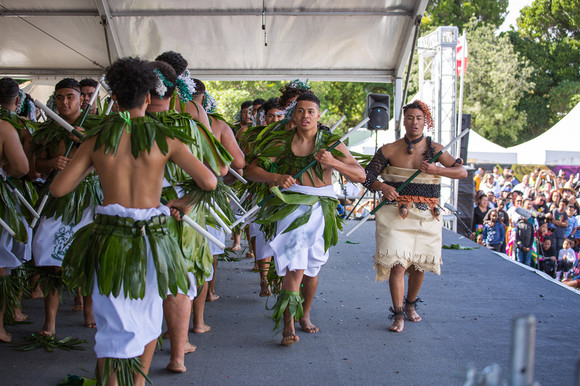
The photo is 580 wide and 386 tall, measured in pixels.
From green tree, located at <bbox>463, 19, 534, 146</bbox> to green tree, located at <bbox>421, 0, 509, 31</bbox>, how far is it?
436 centimetres

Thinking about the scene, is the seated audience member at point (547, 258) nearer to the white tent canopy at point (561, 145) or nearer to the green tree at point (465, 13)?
the white tent canopy at point (561, 145)

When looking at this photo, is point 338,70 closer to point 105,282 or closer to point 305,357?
point 305,357

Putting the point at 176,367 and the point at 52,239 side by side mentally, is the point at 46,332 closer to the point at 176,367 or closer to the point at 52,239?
the point at 52,239

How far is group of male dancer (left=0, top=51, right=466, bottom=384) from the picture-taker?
2.90 metres

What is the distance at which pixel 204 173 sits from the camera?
122 inches

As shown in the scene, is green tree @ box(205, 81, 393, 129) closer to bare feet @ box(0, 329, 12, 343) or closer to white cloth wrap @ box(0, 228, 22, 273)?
white cloth wrap @ box(0, 228, 22, 273)

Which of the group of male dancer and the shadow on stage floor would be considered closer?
the group of male dancer

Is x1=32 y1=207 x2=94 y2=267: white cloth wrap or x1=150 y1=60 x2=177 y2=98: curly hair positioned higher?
x1=150 y1=60 x2=177 y2=98: curly hair

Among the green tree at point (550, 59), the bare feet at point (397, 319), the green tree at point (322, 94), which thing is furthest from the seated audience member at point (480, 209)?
the green tree at point (550, 59)

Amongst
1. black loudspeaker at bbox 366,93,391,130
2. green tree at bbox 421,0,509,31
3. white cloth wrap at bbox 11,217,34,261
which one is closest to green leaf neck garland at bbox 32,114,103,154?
white cloth wrap at bbox 11,217,34,261

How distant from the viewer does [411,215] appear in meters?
5.28

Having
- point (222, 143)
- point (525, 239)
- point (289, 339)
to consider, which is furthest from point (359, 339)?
point (525, 239)

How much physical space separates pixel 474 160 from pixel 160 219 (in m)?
21.7

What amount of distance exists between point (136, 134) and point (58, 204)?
192 centimetres
